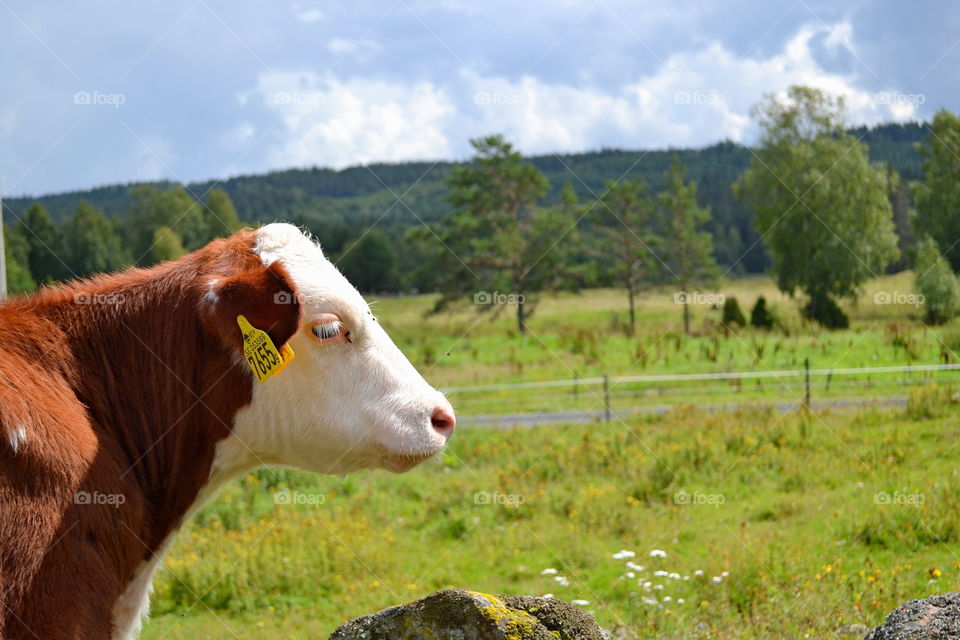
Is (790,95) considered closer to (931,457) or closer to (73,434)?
(931,457)

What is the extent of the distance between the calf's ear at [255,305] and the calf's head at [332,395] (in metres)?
0.09

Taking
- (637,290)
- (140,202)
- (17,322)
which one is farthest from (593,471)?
(140,202)

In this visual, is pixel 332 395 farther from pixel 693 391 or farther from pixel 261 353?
pixel 693 391

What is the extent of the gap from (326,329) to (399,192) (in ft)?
471

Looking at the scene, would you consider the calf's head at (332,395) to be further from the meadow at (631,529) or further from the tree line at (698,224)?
the tree line at (698,224)

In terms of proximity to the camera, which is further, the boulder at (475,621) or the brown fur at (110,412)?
the boulder at (475,621)

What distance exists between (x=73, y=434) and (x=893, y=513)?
296 inches

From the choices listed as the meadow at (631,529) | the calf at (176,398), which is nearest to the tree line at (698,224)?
the meadow at (631,529)

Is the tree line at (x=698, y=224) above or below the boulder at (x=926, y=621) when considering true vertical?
above

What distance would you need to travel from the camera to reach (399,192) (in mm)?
143875

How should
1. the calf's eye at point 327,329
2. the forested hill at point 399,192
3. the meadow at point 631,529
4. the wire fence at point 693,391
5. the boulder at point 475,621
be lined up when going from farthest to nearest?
the forested hill at point 399,192 → the wire fence at point 693,391 → the meadow at point 631,529 → the boulder at point 475,621 → the calf's eye at point 327,329

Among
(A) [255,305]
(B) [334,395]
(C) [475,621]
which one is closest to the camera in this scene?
(A) [255,305]

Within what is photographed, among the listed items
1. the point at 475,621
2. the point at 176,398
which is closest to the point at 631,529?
the point at 475,621

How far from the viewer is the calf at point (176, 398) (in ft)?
7.13
